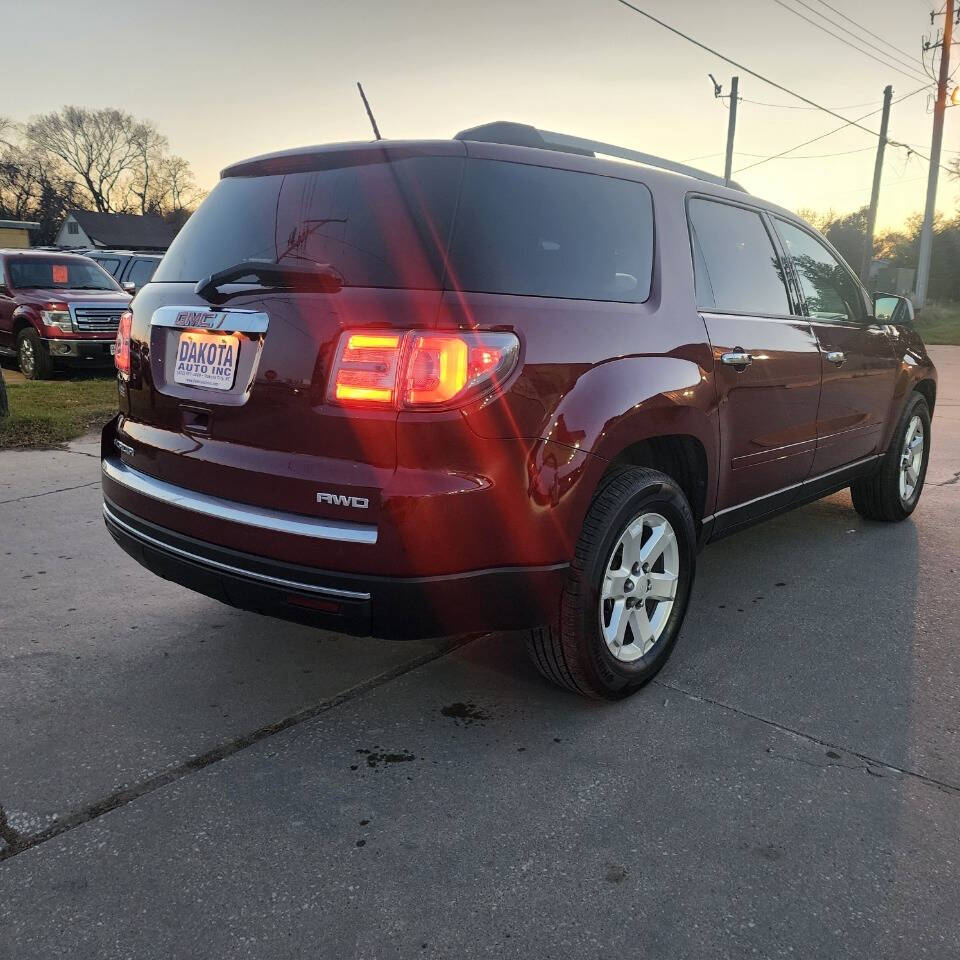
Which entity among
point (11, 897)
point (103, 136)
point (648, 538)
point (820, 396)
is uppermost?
point (103, 136)

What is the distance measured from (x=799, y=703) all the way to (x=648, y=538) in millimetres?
774

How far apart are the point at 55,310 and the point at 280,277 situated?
10230 mm

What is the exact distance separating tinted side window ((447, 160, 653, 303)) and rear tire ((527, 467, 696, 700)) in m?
0.66

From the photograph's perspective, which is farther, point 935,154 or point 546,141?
Result: point 935,154

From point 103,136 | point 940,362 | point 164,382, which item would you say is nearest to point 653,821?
point 164,382

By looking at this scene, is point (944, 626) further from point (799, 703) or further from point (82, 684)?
point (82, 684)

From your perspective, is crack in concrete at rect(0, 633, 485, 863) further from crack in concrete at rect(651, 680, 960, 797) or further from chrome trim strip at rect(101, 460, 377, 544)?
crack in concrete at rect(651, 680, 960, 797)

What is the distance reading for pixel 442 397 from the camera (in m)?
2.31

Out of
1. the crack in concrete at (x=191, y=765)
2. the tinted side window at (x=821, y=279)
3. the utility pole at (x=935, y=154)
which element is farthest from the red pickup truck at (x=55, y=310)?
the utility pole at (x=935, y=154)

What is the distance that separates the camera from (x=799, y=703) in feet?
9.91

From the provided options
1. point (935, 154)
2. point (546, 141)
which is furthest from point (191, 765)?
point (935, 154)

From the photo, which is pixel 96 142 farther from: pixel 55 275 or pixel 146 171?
pixel 55 275

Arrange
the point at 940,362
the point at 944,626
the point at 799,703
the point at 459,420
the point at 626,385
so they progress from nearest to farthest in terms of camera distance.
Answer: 1. the point at 459,420
2. the point at 626,385
3. the point at 799,703
4. the point at 944,626
5. the point at 940,362

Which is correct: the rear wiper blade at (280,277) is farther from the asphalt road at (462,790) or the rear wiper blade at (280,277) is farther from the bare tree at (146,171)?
the bare tree at (146,171)
